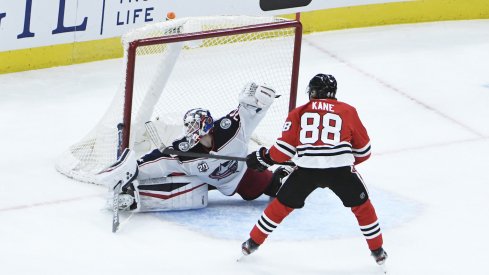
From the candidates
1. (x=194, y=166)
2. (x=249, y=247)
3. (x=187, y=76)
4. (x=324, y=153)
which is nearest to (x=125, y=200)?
(x=194, y=166)

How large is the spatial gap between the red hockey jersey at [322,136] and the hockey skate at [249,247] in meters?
0.38

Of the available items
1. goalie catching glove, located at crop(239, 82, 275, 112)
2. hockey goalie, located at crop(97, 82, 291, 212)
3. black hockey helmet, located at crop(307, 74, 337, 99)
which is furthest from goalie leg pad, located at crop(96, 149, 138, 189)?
black hockey helmet, located at crop(307, 74, 337, 99)

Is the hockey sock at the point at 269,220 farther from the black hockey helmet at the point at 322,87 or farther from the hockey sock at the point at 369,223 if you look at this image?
the black hockey helmet at the point at 322,87

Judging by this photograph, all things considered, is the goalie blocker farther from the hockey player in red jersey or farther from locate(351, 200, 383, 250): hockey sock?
locate(351, 200, 383, 250): hockey sock

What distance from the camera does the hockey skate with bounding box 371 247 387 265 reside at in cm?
504

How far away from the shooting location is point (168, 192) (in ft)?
18.4

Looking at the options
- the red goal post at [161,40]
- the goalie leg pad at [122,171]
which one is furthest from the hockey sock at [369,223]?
the red goal post at [161,40]

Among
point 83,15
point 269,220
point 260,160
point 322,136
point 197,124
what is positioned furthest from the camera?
point 83,15

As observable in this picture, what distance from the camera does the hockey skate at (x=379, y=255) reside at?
5.04 meters

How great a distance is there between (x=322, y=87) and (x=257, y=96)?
593mm

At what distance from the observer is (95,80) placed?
7.43 meters

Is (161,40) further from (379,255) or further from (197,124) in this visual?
(379,255)

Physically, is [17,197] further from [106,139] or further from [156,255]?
[156,255]

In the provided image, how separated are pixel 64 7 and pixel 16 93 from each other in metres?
0.69
